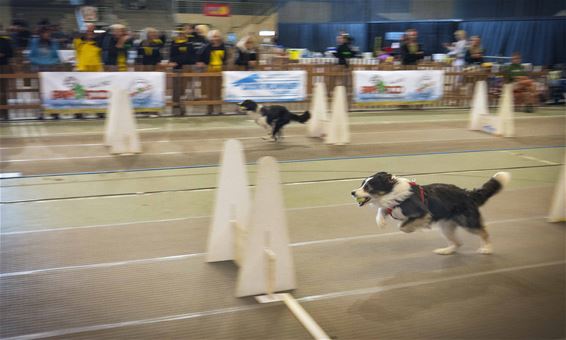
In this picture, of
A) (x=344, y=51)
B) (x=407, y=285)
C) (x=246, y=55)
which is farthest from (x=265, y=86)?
(x=407, y=285)

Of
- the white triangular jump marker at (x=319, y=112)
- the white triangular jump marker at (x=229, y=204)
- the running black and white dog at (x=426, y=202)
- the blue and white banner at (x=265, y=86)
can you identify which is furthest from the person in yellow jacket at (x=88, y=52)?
the running black and white dog at (x=426, y=202)

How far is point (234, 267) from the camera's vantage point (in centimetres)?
517

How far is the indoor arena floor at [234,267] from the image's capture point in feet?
13.6

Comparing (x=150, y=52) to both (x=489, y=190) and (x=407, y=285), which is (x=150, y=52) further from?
(x=407, y=285)

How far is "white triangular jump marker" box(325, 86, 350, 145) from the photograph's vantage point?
37.3 ft

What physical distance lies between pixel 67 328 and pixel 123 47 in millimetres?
11976

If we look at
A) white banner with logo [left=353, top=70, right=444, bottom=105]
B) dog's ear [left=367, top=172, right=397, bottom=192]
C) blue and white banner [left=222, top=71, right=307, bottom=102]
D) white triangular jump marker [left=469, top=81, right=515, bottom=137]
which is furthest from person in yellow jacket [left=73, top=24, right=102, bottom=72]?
dog's ear [left=367, top=172, right=397, bottom=192]

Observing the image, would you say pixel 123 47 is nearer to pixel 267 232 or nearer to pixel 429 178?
pixel 429 178

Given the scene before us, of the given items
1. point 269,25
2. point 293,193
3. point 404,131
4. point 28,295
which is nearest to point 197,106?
point 404,131

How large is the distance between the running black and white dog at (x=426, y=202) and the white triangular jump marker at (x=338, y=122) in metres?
6.05

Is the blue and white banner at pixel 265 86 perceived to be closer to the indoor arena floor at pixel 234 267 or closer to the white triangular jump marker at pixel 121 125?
the indoor arena floor at pixel 234 267

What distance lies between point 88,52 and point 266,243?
11411mm

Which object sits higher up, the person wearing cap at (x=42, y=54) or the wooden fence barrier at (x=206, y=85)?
the person wearing cap at (x=42, y=54)

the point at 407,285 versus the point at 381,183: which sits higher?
the point at 381,183
